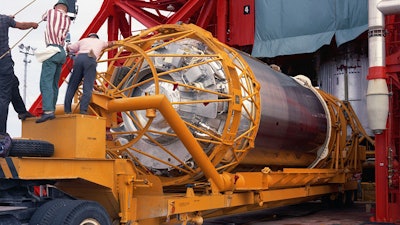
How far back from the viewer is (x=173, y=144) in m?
9.95

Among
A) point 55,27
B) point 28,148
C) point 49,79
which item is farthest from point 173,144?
point 28,148

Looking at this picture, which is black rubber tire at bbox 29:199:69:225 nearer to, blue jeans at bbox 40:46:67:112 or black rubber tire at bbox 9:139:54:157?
black rubber tire at bbox 9:139:54:157

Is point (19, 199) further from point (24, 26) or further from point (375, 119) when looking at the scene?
point (375, 119)

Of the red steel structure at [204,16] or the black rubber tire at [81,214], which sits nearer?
the black rubber tire at [81,214]

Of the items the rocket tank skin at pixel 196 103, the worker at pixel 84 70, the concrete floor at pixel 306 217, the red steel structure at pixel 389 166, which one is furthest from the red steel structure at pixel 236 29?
the worker at pixel 84 70

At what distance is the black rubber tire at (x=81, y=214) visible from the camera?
6602 millimetres

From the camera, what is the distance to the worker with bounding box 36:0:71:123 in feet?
25.0

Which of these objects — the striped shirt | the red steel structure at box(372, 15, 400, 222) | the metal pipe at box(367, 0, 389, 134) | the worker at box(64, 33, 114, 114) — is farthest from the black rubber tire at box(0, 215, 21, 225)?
the red steel structure at box(372, 15, 400, 222)

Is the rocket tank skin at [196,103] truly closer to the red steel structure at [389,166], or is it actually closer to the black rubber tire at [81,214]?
the black rubber tire at [81,214]

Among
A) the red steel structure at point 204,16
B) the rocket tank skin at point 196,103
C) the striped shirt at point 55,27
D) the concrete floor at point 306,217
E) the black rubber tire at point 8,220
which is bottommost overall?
the concrete floor at point 306,217

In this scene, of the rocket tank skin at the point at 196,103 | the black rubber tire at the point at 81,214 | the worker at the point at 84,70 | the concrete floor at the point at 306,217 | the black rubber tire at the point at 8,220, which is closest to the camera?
the black rubber tire at the point at 8,220

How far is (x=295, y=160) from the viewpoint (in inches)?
510

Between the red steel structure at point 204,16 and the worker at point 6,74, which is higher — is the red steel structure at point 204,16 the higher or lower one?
the higher one

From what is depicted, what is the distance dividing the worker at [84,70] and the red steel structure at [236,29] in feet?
18.6
